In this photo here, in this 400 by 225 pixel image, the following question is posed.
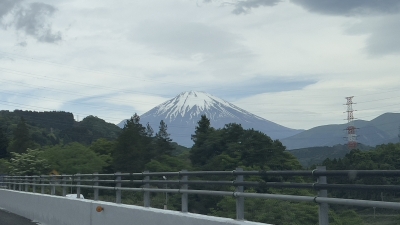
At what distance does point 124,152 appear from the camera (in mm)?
128625

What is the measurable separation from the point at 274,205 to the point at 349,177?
130 inches

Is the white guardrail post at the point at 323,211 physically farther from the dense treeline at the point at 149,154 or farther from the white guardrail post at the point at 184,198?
the dense treeline at the point at 149,154

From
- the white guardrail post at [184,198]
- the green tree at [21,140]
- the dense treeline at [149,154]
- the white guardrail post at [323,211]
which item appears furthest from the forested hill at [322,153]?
the green tree at [21,140]

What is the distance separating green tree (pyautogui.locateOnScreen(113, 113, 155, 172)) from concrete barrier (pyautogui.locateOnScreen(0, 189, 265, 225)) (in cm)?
10178

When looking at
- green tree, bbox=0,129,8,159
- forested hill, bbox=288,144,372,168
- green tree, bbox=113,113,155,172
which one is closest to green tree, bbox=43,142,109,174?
green tree, bbox=113,113,155,172

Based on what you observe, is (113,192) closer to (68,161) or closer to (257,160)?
(257,160)

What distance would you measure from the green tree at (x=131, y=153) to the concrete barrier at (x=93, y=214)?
102m

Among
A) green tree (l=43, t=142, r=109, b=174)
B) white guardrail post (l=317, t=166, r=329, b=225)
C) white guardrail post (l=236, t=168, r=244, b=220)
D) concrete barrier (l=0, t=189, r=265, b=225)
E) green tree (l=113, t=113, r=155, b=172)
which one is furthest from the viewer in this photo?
green tree (l=113, t=113, r=155, b=172)

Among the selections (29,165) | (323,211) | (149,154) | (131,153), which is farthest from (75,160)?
(323,211)

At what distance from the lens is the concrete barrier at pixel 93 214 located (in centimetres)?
882

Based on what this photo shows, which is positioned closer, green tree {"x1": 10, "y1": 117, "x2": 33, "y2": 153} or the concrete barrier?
the concrete barrier

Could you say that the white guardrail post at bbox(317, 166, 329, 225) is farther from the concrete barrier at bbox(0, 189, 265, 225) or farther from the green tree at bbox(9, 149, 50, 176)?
the green tree at bbox(9, 149, 50, 176)

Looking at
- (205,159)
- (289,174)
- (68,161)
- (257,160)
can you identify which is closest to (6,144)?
(68,161)

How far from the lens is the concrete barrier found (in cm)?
882
